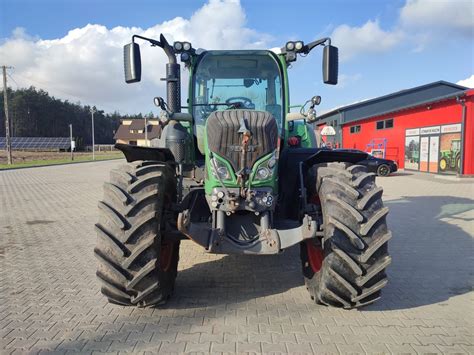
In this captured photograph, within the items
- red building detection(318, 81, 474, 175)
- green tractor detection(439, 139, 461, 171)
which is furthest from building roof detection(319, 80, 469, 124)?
green tractor detection(439, 139, 461, 171)

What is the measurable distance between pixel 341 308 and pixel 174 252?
1907 millimetres

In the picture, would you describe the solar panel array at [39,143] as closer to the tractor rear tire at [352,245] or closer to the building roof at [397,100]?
the building roof at [397,100]

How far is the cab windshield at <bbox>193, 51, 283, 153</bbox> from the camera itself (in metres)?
5.10

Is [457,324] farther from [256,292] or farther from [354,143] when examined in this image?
[354,143]

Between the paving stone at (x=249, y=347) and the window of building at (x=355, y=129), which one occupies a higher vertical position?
the window of building at (x=355, y=129)

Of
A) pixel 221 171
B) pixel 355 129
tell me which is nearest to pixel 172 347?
pixel 221 171

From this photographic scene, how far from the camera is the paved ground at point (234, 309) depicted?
326cm

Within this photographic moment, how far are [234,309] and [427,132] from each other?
67.1ft

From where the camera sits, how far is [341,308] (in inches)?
152

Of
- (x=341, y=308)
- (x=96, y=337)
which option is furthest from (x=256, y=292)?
(x=96, y=337)

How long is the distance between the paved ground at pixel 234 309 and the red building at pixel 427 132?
13.0 meters

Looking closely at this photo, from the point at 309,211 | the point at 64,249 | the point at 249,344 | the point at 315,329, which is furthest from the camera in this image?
the point at 64,249

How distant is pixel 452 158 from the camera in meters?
18.7

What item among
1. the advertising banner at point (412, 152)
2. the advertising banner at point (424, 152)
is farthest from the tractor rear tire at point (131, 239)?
the advertising banner at point (412, 152)
